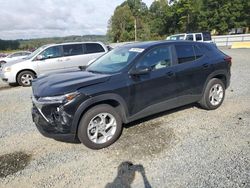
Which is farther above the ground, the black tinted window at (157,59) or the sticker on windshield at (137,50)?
the sticker on windshield at (137,50)

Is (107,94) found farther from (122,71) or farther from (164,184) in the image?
(164,184)

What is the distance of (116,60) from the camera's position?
4.96 m

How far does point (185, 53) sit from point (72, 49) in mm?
6780

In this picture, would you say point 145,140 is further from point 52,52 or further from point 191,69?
point 52,52

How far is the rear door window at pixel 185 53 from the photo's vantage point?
5145 mm

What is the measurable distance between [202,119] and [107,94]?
234 cm

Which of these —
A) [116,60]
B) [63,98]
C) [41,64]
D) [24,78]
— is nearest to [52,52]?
[41,64]

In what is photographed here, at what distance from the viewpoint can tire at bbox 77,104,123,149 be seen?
402 centimetres

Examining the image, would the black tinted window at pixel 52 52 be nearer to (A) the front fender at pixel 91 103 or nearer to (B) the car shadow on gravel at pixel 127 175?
(A) the front fender at pixel 91 103

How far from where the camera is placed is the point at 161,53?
16.1 feet

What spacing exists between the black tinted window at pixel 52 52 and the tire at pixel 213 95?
6.89 meters

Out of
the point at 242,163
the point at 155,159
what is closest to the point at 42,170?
the point at 155,159

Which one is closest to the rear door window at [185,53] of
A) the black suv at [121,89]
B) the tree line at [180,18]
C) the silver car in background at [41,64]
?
the black suv at [121,89]

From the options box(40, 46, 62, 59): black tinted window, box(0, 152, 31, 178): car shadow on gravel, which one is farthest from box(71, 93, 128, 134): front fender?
box(40, 46, 62, 59): black tinted window
